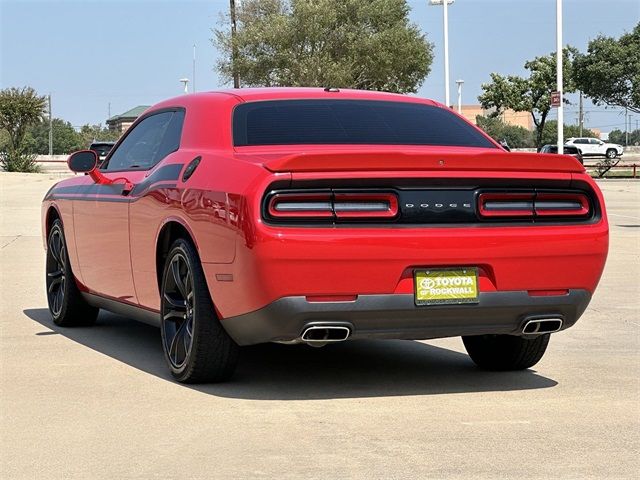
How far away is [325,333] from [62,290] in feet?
11.7

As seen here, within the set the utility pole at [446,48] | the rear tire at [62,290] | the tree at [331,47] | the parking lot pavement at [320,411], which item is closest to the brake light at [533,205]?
the parking lot pavement at [320,411]

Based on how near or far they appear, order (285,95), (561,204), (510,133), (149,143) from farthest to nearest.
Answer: (510,133) < (149,143) < (285,95) < (561,204)

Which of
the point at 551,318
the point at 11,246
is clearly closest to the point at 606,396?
the point at 551,318

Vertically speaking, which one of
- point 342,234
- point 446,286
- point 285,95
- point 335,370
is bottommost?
point 335,370

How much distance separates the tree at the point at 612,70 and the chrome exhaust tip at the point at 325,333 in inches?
2591

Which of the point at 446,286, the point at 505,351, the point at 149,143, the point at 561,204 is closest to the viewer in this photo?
the point at 446,286

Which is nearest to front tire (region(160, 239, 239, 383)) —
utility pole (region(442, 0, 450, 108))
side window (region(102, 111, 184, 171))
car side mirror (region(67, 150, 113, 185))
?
side window (region(102, 111, 184, 171))

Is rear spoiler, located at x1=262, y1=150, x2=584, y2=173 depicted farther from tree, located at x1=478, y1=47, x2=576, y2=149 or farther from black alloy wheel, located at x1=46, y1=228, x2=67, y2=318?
tree, located at x1=478, y1=47, x2=576, y2=149

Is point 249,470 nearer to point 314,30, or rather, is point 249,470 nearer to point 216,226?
point 216,226

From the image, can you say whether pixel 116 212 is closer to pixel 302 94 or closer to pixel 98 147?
pixel 302 94

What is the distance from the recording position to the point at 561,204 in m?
6.37

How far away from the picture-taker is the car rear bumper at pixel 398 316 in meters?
5.91

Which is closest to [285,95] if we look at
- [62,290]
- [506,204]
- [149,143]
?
[149,143]

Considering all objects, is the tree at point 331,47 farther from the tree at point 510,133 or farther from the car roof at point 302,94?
the tree at point 510,133
